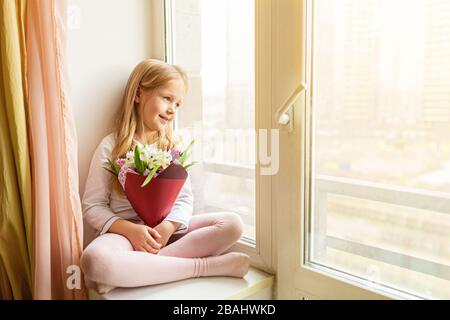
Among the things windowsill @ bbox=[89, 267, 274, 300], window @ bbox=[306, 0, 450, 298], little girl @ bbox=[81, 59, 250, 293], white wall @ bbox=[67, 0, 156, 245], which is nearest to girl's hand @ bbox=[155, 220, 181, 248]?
little girl @ bbox=[81, 59, 250, 293]

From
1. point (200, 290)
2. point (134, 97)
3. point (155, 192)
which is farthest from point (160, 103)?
point (200, 290)

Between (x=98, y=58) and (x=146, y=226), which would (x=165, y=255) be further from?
(x=98, y=58)

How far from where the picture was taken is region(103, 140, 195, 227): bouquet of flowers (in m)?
1.34

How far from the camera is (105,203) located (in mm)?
1465

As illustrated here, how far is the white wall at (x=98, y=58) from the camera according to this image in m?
1.51

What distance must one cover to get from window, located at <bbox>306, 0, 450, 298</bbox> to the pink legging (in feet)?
1.01

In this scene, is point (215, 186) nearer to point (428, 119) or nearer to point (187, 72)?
point (187, 72)

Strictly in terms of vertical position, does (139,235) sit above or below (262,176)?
below

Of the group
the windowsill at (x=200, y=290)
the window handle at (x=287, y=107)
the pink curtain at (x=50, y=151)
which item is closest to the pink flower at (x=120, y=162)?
the pink curtain at (x=50, y=151)

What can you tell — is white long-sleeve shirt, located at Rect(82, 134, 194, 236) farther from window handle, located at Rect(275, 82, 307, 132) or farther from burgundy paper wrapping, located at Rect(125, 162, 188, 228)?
window handle, located at Rect(275, 82, 307, 132)

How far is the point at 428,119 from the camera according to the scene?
1.01 m

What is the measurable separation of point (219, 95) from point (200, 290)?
695mm
